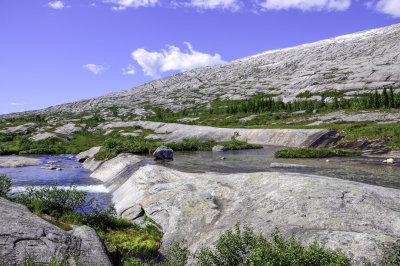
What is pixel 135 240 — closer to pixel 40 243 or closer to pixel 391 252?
pixel 40 243

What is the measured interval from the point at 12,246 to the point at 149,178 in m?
17.2

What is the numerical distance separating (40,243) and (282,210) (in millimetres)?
10855

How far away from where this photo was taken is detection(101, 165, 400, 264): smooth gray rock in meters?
11.0

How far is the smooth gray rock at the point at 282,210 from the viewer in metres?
11.0

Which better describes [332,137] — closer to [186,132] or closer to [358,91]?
[186,132]

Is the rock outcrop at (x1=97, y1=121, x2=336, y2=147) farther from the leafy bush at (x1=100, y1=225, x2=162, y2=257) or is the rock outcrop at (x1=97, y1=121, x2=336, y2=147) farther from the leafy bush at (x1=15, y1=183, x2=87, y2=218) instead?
the leafy bush at (x1=15, y1=183, x2=87, y2=218)

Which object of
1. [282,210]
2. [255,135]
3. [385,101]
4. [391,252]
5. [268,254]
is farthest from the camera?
[385,101]

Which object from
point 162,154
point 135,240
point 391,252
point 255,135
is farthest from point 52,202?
point 255,135

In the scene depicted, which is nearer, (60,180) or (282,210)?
(282,210)

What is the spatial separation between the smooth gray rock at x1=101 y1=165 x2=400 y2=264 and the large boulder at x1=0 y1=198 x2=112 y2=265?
4.92m

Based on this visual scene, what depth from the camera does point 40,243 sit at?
1016 centimetres

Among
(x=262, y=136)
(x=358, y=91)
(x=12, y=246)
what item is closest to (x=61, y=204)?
(x=12, y=246)

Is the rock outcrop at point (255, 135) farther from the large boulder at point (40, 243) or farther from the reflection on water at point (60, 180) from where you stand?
the large boulder at point (40, 243)

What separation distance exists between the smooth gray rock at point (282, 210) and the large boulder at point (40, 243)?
4.92 metres
